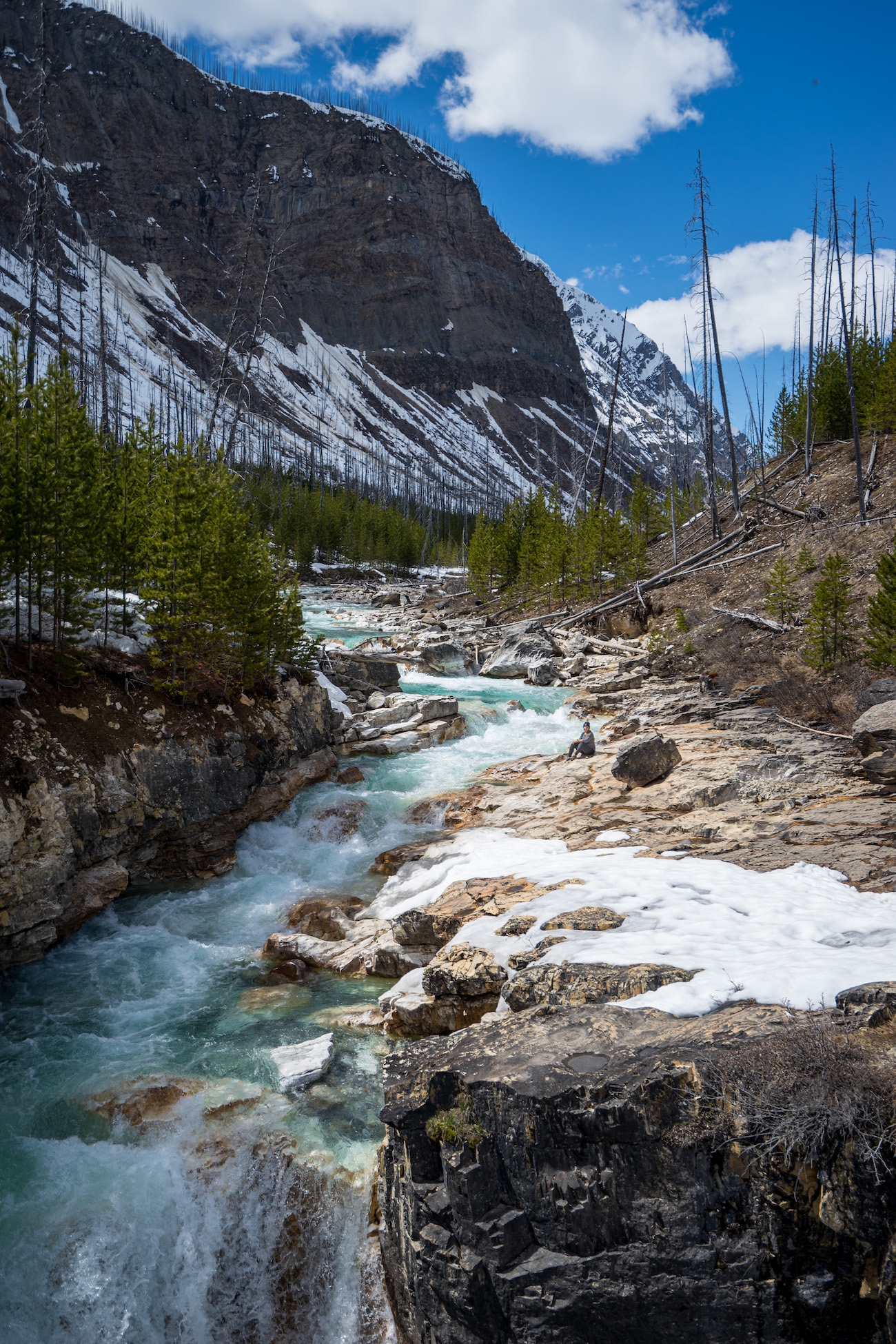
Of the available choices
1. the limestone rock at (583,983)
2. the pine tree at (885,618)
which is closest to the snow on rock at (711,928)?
the limestone rock at (583,983)

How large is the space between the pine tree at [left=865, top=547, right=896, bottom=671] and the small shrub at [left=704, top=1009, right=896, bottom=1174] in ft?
40.4

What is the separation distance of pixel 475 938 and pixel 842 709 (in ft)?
39.9

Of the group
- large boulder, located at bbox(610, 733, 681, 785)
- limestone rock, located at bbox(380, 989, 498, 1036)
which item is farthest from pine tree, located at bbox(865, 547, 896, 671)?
limestone rock, located at bbox(380, 989, 498, 1036)

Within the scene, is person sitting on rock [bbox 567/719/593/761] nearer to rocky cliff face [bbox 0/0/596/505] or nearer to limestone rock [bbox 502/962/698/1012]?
limestone rock [bbox 502/962/698/1012]

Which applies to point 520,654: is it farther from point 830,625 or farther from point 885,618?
point 885,618

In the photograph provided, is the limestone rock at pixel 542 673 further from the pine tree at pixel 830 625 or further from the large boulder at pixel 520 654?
the pine tree at pixel 830 625

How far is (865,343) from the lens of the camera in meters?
39.9

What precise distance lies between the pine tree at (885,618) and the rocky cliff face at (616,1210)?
1211 centimetres

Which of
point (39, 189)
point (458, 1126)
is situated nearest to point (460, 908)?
point (458, 1126)

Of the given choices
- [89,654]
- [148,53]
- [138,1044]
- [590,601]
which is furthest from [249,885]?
[148,53]

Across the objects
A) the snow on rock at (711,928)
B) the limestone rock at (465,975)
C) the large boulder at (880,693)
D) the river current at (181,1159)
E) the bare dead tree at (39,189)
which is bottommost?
the river current at (181,1159)

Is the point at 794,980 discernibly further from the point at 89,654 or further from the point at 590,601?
the point at 590,601

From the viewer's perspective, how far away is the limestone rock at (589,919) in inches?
334

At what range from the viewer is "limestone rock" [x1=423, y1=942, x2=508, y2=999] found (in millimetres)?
8328
